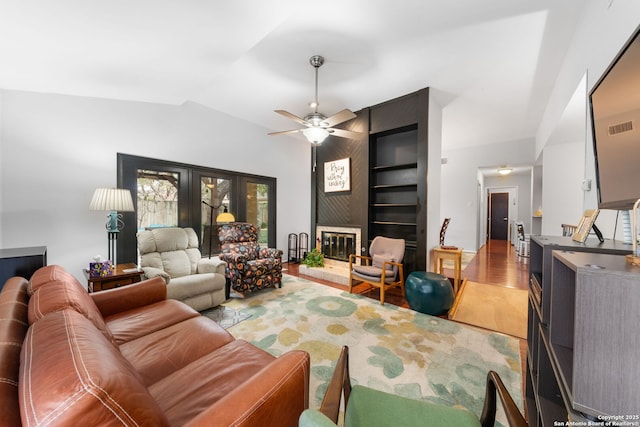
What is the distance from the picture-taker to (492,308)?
2.96 meters

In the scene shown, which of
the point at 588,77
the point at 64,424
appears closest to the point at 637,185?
the point at 588,77

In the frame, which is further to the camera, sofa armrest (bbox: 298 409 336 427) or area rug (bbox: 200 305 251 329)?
area rug (bbox: 200 305 251 329)

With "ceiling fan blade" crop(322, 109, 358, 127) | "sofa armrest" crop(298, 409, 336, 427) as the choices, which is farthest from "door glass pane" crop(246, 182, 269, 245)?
"sofa armrest" crop(298, 409, 336, 427)

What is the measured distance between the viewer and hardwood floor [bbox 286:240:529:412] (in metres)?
3.42

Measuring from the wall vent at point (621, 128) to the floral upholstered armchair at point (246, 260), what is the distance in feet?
11.1

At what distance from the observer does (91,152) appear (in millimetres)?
2873

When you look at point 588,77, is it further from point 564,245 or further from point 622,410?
point 622,410

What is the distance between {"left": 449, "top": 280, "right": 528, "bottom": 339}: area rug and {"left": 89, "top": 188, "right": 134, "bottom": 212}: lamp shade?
384 centimetres

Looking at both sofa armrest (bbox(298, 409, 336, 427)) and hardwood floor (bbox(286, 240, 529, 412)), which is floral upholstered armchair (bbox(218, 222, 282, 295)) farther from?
sofa armrest (bbox(298, 409, 336, 427))

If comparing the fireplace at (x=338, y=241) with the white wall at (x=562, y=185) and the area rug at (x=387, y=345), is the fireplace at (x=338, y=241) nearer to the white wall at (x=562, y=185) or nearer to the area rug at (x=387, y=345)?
the area rug at (x=387, y=345)

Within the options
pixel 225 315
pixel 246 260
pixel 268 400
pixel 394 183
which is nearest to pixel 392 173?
pixel 394 183

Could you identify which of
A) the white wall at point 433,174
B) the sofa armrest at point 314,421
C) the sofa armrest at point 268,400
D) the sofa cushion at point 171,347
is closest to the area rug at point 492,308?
the white wall at point 433,174

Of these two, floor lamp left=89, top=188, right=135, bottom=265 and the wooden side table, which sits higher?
floor lamp left=89, top=188, right=135, bottom=265

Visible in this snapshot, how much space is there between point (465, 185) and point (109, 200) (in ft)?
23.5
